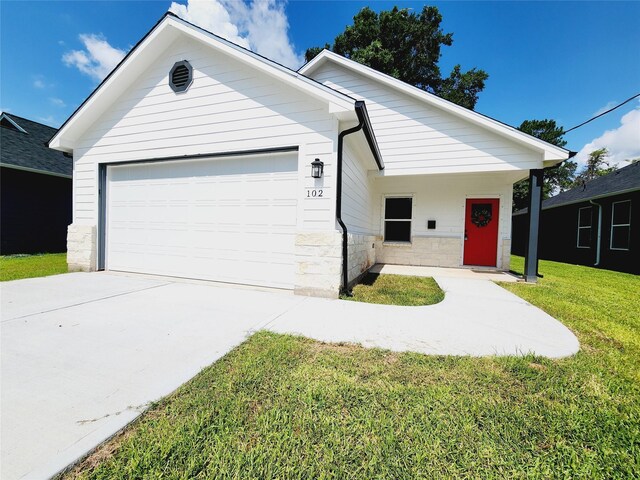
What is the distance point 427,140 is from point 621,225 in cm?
890

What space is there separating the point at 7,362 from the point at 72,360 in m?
0.51

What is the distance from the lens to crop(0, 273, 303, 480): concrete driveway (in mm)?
1547

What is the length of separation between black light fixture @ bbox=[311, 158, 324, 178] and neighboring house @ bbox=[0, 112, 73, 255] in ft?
38.2

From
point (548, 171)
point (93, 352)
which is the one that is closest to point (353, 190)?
point (93, 352)

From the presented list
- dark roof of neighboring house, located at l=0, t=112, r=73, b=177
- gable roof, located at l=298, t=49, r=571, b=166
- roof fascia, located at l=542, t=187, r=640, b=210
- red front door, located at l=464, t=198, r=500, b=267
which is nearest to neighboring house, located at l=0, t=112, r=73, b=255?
dark roof of neighboring house, located at l=0, t=112, r=73, b=177

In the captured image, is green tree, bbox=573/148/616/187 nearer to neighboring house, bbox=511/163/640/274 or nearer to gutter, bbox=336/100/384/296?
neighboring house, bbox=511/163/640/274

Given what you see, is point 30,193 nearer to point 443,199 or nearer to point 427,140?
point 427,140

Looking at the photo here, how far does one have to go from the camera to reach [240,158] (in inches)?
211

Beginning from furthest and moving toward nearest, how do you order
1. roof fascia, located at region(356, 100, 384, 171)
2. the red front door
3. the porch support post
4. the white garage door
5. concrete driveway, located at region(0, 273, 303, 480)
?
the red front door
the porch support post
the white garage door
roof fascia, located at region(356, 100, 384, 171)
concrete driveway, located at region(0, 273, 303, 480)

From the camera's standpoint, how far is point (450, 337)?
120 inches

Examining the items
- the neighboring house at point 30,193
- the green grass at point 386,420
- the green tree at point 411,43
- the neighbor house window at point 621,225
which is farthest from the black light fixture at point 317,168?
the green tree at point 411,43

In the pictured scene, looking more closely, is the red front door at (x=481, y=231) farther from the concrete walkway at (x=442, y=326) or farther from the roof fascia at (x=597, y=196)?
the roof fascia at (x=597, y=196)

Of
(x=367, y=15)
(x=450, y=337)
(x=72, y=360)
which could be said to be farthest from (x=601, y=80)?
(x=72, y=360)

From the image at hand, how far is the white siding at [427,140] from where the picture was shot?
22.1 ft
